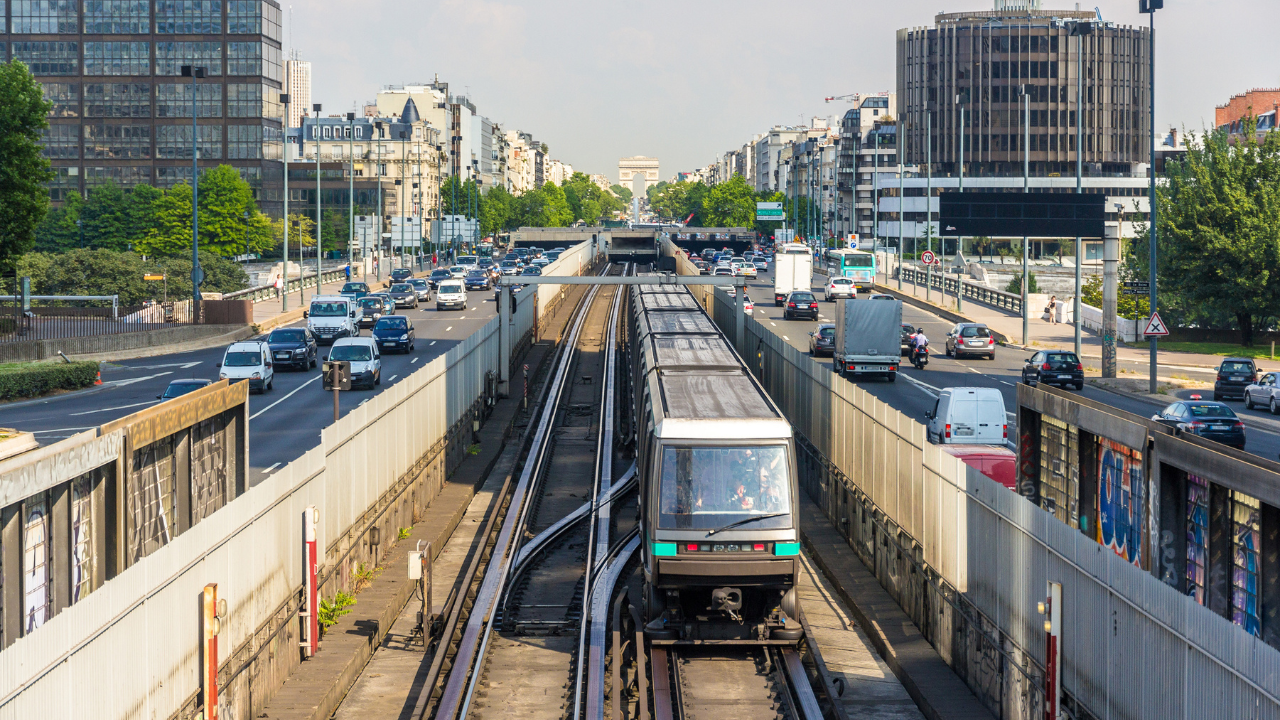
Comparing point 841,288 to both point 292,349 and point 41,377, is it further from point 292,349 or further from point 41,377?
point 41,377

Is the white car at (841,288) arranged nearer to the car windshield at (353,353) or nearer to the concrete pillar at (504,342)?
the concrete pillar at (504,342)

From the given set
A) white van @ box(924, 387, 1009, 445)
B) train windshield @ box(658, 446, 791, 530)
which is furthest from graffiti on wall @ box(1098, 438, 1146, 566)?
white van @ box(924, 387, 1009, 445)

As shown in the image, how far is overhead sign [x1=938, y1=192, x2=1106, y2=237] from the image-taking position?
55531 mm

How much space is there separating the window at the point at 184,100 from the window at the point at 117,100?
1.24 meters

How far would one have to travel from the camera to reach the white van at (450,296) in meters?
80.7

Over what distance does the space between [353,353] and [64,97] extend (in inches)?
4191

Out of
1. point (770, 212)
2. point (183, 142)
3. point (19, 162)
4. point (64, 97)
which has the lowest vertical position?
point (19, 162)

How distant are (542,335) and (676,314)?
115ft

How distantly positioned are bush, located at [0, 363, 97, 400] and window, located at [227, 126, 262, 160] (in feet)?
316

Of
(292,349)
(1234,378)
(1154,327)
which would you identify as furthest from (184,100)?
(1234,378)

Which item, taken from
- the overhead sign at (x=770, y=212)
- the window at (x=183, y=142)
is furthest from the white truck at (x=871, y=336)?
the overhead sign at (x=770, y=212)

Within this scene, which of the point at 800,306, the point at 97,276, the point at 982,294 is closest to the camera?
the point at 800,306

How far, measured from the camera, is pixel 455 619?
61.5ft

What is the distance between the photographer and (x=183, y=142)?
454 feet
